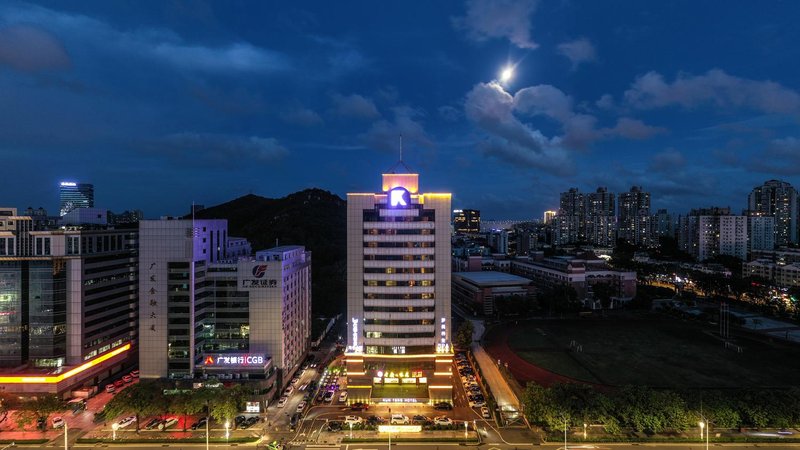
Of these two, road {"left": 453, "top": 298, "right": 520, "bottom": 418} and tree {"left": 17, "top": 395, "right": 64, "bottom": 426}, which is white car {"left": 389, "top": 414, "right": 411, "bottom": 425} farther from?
tree {"left": 17, "top": 395, "right": 64, "bottom": 426}

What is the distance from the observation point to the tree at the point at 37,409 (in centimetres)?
3925

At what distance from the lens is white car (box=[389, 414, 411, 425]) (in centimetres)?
4133

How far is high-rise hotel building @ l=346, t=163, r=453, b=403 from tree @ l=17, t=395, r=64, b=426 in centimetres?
2862

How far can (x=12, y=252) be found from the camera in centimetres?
4788

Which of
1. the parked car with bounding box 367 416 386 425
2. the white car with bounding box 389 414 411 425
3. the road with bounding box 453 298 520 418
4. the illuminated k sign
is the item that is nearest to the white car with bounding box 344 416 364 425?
the parked car with bounding box 367 416 386 425

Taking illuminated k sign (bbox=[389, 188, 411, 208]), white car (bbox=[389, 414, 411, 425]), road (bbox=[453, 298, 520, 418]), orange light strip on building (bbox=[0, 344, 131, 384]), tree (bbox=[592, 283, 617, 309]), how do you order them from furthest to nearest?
tree (bbox=[592, 283, 617, 309]), illuminated k sign (bbox=[389, 188, 411, 208]), road (bbox=[453, 298, 520, 418]), orange light strip on building (bbox=[0, 344, 131, 384]), white car (bbox=[389, 414, 411, 425])

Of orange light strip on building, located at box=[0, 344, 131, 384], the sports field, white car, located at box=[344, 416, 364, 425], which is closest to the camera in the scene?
white car, located at box=[344, 416, 364, 425]

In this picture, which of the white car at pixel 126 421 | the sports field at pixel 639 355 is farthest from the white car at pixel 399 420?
the white car at pixel 126 421

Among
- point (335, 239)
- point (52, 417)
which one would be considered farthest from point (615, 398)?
point (335, 239)

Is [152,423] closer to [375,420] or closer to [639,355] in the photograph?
[375,420]

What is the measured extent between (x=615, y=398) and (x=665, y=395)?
4.36 m

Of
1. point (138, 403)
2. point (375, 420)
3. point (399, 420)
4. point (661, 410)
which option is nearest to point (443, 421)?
point (399, 420)

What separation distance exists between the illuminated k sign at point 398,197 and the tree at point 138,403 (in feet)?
103

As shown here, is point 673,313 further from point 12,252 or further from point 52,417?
point 12,252
